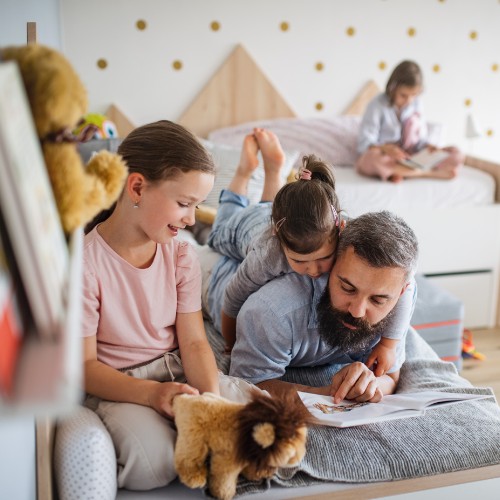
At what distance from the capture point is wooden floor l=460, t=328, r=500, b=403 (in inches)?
92.5

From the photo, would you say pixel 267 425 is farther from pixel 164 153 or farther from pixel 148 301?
pixel 164 153

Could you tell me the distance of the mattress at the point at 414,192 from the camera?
269 cm

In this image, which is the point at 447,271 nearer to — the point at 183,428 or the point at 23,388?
the point at 183,428

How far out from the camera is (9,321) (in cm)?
48

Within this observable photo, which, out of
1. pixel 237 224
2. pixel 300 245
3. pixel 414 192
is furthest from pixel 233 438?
pixel 414 192

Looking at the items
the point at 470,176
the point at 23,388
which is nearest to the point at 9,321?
the point at 23,388

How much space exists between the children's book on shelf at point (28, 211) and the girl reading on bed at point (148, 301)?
62cm

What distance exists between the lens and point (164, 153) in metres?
1.18

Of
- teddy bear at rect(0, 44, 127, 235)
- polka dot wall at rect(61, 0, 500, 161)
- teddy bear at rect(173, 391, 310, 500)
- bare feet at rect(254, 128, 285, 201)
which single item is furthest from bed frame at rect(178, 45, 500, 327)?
teddy bear at rect(0, 44, 127, 235)

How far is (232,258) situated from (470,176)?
1.54 metres

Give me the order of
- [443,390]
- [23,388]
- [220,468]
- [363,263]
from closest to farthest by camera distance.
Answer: [23,388] < [220,468] < [363,263] < [443,390]

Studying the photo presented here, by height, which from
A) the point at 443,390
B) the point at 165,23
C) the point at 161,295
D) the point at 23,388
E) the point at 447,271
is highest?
the point at 165,23

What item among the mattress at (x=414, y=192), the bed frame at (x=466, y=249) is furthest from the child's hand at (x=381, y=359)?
the bed frame at (x=466, y=249)

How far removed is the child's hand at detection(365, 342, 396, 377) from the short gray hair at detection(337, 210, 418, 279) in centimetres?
23
